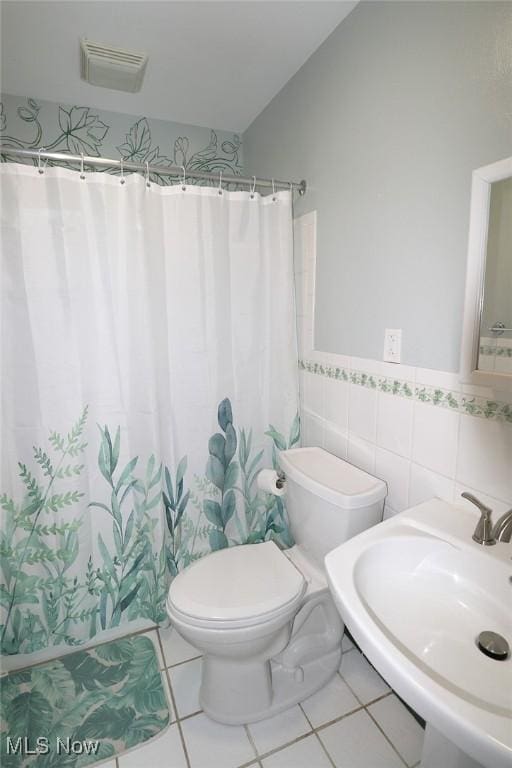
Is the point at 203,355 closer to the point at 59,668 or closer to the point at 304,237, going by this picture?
the point at 304,237

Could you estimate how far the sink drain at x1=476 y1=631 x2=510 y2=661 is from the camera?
73cm

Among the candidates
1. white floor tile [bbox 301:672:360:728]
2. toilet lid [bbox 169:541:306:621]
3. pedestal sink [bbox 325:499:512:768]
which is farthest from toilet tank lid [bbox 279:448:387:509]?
white floor tile [bbox 301:672:360:728]

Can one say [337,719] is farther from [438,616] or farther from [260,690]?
[438,616]

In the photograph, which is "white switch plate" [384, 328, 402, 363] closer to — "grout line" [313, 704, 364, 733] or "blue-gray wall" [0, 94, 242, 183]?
"grout line" [313, 704, 364, 733]

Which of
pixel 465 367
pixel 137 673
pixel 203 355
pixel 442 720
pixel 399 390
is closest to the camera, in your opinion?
pixel 442 720

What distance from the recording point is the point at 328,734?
123 cm

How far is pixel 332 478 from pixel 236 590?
1.58ft

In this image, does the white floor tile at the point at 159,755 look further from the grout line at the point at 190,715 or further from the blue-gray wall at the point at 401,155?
the blue-gray wall at the point at 401,155

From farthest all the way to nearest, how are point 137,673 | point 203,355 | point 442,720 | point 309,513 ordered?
1. point 203,355
2. point 137,673
3. point 309,513
4. point 442,720

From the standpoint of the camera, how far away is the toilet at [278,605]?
1.15 m

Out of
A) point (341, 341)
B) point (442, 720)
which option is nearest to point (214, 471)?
point (341, 341)

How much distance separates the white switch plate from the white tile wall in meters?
0.03

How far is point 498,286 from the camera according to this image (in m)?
0.90

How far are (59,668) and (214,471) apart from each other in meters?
0.95
